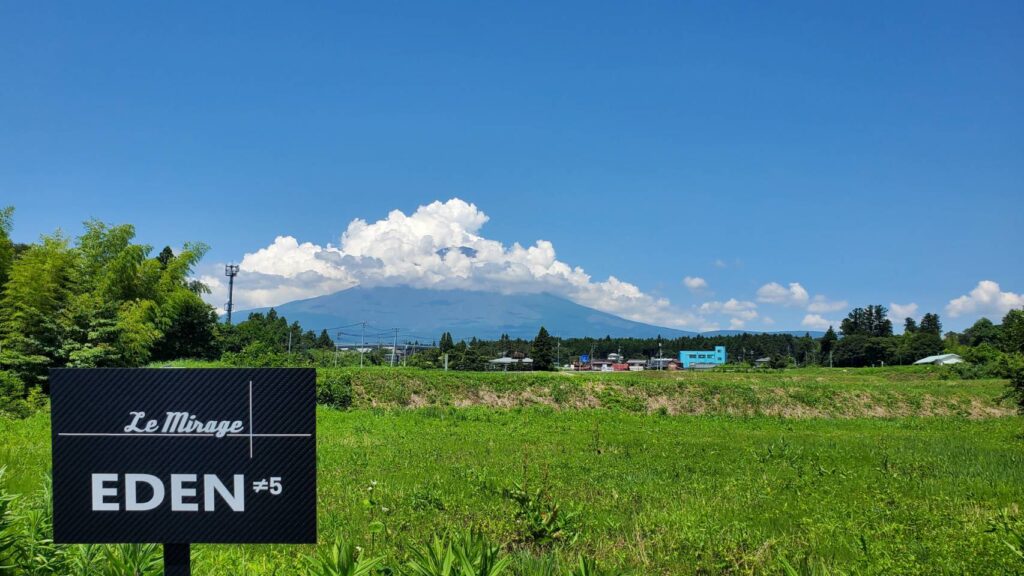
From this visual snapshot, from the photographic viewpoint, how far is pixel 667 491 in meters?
7.07

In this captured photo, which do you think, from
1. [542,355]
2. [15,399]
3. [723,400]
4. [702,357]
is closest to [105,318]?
[15,399]

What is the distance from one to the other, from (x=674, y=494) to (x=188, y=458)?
5876 mm

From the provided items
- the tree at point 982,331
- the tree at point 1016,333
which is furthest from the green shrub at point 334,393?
the tree at point 982,331

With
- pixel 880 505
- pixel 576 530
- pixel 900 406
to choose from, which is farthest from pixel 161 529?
pixel 900 406

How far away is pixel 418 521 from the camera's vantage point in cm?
545

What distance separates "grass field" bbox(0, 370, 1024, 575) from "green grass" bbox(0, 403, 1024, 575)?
0.02 metres

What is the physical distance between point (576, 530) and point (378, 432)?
957 centimetres

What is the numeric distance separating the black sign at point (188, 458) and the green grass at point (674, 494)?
1.18 meters

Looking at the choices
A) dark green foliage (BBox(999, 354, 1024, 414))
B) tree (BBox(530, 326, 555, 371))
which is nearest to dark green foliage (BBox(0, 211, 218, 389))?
dark green foliage (BBox(999, 354, 1024, 414))

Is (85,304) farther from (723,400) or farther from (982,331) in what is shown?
(982,331)

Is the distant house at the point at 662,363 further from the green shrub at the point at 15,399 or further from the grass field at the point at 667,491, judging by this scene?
the green shrub at the point at 15,399

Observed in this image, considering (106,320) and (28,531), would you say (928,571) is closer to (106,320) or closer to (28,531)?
(28,531)

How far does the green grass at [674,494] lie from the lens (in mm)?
4285

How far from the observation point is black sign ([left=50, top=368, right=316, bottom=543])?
2227 millimetres
